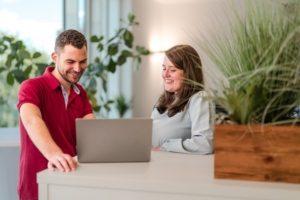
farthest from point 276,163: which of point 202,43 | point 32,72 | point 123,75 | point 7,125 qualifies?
point 123,75

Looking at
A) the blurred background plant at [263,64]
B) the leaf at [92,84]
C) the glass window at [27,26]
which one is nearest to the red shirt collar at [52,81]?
the blurred background plant at [263,64]

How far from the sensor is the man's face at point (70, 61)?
68.2 inches

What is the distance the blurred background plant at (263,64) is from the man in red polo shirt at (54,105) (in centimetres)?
77

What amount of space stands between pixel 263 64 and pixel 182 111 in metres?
1.02

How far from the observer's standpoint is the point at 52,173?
1.14m

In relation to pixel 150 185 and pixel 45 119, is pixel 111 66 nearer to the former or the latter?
pixel 45 119

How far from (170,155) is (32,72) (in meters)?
1.72

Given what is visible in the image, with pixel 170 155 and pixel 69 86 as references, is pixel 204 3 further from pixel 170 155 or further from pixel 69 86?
pixel 170 155

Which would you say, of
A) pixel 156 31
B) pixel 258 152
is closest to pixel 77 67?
pixel 258 152

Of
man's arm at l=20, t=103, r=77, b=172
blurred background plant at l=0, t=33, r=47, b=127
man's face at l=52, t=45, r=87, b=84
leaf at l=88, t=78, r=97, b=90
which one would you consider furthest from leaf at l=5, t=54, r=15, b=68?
man's arm at l=20, t=103, r=77, b=172

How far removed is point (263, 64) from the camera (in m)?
1.00

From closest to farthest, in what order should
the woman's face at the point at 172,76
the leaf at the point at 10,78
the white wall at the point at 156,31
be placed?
1. the woman's face at the point at 172,76
2. the leaf at the point at 10,78
3. the white wall at the point at 156,31

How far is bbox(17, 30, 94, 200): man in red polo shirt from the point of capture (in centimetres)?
162

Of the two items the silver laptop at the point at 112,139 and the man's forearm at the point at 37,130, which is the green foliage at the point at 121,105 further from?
the silver laptop at the point at 112,139
